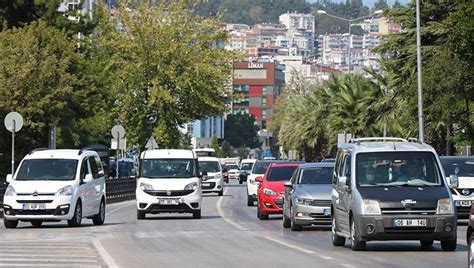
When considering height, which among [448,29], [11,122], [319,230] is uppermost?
[448,29]

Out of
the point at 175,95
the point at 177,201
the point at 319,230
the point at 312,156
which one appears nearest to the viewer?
the point at 319,230

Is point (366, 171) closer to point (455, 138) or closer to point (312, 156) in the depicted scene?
point (455, 138)

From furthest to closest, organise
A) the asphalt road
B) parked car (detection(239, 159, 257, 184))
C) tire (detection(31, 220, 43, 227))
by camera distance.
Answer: parked car (detection(239, 159, 257, 184))
tire (detection(31, 220, 43, 227))
the asphalt road

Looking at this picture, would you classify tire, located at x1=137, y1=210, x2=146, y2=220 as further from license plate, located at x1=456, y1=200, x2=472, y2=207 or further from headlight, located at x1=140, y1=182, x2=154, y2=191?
license plate, located at x1=456, y1=200, x2=472, y2=207

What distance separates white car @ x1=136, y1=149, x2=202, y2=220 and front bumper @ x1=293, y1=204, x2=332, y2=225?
7.48 metres

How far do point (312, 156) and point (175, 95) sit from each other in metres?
28.3

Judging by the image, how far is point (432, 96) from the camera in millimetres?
56812

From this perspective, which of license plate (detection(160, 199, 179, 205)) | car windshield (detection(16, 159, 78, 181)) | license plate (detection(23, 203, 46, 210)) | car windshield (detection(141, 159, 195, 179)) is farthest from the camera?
car windshield (detection(141, 159, 195, 179))

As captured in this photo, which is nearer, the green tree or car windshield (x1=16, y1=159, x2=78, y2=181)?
car windshield (x1=16, y1=159, x2=78, y2=181)

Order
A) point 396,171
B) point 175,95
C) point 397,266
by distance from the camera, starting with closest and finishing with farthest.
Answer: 1. point 397,266
2. point 396,171
3. point 175,95

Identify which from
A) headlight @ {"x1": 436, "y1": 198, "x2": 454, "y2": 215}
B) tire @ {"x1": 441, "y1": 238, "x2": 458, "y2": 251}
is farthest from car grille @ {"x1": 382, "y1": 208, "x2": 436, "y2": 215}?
tire @ {"x1": 441, "y1": 238, "x2": 458, "y2": 251}

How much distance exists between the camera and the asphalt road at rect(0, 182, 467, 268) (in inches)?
821

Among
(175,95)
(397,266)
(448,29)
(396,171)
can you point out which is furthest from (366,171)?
(175,95)

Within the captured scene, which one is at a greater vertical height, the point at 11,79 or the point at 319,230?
the point at 11,79
